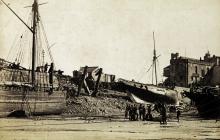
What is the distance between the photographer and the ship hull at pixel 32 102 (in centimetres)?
2506

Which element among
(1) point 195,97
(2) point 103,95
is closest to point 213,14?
(1) point 195,97

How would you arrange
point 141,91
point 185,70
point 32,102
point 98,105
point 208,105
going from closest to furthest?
point 32,102 < point 208,105 < point 98,105 < point 141,91 < point 185,70

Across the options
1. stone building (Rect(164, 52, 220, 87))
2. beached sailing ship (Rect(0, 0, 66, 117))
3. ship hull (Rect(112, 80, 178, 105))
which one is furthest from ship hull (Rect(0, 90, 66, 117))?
stone building (Rect(164, 52, 220, 87))

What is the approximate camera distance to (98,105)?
35.8m

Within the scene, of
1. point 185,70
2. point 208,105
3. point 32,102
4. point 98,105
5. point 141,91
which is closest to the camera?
point 32,102

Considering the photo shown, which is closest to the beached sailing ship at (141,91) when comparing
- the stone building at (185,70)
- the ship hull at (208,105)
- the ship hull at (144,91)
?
the ship hull at (144,91)

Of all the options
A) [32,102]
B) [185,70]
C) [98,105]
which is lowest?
[98,105]

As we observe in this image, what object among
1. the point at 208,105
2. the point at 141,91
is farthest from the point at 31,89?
the point at 141,91

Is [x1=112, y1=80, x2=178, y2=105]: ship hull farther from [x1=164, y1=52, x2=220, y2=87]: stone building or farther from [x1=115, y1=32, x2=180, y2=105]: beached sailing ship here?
[x1=164, y1=52, x2=220, y2=87]: stone building

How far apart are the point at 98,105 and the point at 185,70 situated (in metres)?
30.7

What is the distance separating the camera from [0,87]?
2486 cm

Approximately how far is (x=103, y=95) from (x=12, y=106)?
53.4 ft

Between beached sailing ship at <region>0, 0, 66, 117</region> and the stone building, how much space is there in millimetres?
34024

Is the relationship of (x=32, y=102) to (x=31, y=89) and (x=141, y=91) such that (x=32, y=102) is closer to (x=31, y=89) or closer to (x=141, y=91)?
(x=31, y=89)
